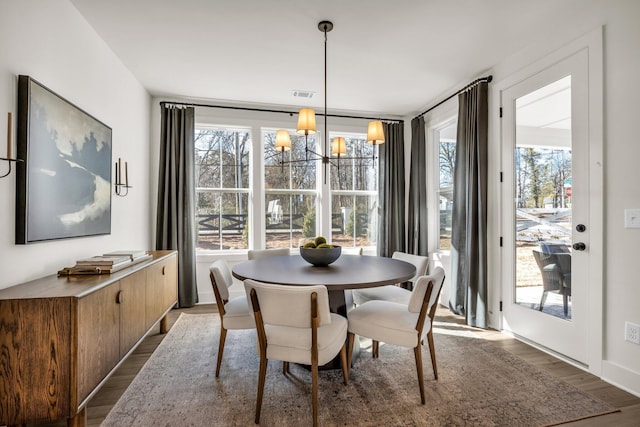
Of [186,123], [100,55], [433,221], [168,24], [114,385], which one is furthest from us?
[433,221]

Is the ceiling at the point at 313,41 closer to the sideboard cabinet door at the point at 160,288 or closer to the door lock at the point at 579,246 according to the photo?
the door lock at the point at 579,246

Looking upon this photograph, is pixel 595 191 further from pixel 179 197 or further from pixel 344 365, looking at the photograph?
pixel 179 197

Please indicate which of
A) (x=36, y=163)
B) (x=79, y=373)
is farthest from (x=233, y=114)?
(x=79, y=373)

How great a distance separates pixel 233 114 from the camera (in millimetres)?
4430

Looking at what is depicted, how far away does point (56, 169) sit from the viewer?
6.94 feet

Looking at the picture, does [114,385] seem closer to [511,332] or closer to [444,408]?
[444,408]

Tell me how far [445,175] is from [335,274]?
2.82 metres

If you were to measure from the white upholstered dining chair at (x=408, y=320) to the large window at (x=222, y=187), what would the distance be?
2.68 meters

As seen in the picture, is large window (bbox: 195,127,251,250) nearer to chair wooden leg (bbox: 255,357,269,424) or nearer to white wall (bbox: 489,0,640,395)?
chair wooden leg (bbox: 255,357,269,424)

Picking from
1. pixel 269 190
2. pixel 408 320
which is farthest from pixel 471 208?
pixel 269 190

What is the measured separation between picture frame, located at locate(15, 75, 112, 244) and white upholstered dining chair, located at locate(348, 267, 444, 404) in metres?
2.01

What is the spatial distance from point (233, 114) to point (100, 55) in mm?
1753

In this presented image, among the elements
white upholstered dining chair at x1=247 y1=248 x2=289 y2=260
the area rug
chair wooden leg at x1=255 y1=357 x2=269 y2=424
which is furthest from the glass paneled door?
chair wooden leg at x1=255 y1=357 x2=269 y2=424

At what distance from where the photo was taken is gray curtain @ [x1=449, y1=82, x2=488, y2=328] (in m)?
3.39
